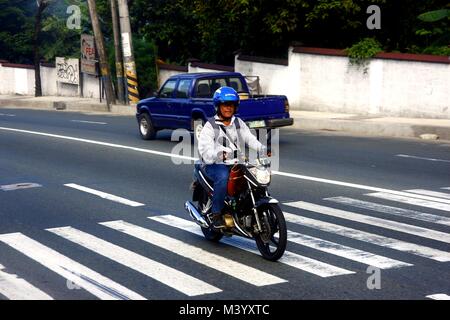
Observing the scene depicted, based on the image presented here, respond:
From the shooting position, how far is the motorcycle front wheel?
8344 millimetres

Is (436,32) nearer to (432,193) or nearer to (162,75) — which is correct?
(162,75)

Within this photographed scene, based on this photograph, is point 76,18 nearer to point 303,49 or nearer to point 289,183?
point 303,49

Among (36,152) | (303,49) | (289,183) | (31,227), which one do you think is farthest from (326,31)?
(31,227)

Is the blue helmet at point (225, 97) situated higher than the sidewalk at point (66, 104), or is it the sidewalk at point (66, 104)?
the blue helmet at point (225, 97)

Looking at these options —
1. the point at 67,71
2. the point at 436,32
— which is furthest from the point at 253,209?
the point at 67,71

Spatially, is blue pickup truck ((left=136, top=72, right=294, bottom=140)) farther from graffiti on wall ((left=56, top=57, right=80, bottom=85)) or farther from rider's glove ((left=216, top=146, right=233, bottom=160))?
graffiti on wall ((left=56, top=57, right=80, bottom=85))

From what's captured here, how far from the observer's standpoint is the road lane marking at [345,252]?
8328mm

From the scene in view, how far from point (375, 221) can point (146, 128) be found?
473 inches

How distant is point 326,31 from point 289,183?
55.6 feet

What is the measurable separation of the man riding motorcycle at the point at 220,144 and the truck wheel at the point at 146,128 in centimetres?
1242

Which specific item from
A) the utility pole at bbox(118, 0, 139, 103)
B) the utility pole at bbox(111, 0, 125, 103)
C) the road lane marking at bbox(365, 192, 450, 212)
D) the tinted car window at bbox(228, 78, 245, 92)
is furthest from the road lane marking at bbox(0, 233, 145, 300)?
the utility pole at bbox(111, 0, 125, 103)

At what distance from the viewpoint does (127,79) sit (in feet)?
111

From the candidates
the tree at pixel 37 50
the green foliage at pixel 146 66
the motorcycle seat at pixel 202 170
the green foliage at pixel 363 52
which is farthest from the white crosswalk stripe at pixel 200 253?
the tree at pixel 37 50

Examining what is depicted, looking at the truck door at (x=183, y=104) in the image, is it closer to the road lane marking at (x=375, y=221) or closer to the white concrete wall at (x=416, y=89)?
the white concrete wall at (x=416, y=89)
